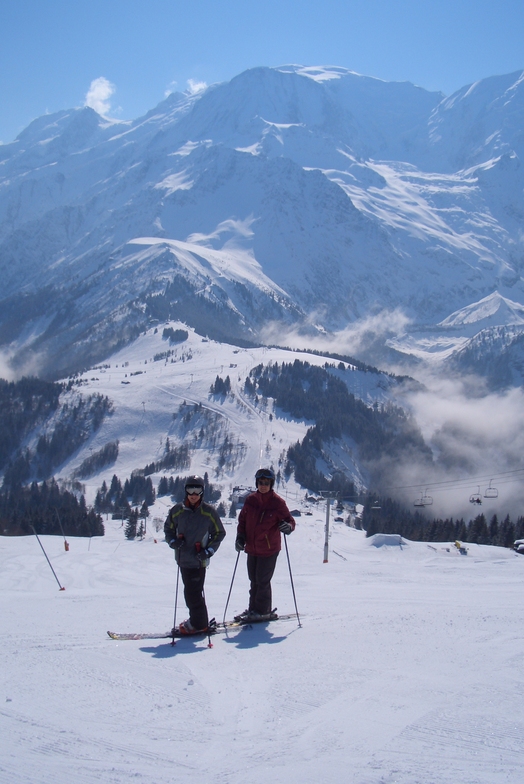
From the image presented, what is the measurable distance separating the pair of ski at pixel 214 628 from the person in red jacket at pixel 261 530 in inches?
1.9

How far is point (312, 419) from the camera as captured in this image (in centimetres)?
16912

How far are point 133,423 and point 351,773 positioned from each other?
522 ft

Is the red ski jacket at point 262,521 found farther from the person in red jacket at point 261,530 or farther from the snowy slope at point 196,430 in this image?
the snowy slope at point 196,430

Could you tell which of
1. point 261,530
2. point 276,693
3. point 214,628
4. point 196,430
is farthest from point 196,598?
point 196,430

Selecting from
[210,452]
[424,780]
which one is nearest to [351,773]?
[424,780]

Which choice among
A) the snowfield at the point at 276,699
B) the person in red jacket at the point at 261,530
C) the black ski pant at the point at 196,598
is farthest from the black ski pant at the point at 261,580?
the black ski pant at the point at 196,598

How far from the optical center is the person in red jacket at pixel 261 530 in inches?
388

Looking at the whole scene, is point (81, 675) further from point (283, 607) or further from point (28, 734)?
point (283, 607)

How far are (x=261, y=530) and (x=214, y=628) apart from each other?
1.59 m

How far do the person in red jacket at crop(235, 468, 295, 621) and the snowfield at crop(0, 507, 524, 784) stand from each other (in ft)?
2.12

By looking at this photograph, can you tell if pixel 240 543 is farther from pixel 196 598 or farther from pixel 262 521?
pixel 196 598

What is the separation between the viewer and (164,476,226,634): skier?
9137 millimetres

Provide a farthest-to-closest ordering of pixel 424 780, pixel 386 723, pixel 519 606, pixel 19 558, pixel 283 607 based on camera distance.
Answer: pixel 19 558 < pixel 283 607 < pixel 519 606 < pixel 386 723 < pixel 424 780

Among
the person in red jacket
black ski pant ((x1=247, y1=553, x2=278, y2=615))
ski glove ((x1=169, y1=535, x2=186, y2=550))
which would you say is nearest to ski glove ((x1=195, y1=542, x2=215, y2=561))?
ski glove ((x1=169, y1=535, x2=186, y2=550))
